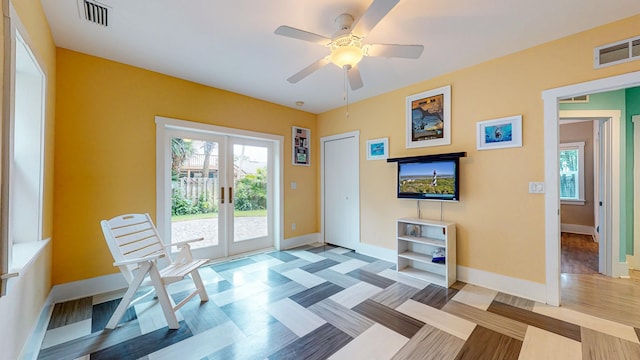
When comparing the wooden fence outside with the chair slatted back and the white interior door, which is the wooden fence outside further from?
the white interior door

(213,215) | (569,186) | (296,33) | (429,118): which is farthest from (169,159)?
(569,186)

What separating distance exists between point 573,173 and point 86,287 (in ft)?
28.9

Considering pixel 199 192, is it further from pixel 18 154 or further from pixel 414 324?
pixel 414 324

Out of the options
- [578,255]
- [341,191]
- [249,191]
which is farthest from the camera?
[341,191]

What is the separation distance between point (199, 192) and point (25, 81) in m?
1.93

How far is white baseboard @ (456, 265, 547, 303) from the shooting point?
2490mm

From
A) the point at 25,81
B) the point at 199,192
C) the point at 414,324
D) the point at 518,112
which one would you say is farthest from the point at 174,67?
the point at 518,112

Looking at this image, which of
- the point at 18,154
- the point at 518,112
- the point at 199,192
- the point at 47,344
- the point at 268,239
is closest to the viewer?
the point at 47,344

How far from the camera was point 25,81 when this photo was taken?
201cm

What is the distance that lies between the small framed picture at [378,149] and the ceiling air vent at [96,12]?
3261 millimetres

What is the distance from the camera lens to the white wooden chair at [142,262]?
6.73 feet

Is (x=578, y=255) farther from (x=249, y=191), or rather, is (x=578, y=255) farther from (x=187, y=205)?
(x=187, y=205)

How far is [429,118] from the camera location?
3.28 metres

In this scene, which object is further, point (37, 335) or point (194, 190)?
point (194, 190)
